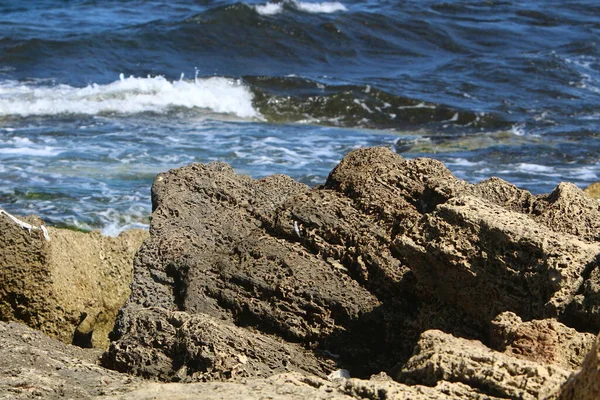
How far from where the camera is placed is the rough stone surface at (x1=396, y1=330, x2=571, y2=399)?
2.38m

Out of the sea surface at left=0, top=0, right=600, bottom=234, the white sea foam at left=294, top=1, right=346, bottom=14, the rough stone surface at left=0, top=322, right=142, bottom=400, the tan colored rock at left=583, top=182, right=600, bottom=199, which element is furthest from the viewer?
A: the white sea foam at left=294, top=1, right=346, bottom=14

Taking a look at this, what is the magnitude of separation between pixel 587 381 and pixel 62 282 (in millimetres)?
2691

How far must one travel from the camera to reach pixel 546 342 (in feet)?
9.03

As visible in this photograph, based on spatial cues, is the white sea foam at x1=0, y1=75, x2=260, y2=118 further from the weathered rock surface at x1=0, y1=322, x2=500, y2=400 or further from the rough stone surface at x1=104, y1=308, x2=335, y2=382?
the weathered rock surface at x1=0, y1=322, x2=500, y2=400

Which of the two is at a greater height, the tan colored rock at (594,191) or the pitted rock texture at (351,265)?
the pitted rock texture at (351,265)

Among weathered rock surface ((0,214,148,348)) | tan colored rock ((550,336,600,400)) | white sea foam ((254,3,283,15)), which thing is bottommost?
weathered rock surface ((0,214,148,348))

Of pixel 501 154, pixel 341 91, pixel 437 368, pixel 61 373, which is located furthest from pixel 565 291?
pixel 341 91

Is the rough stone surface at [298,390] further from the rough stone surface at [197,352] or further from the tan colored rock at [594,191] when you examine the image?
the tan colored rock at [594,191]

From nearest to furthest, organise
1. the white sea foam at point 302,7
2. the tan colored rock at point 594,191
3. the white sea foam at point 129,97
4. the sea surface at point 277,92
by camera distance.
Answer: the tan colored rock at point 594,191 → the sea surface at point 277,92 → the white sea foam at point 129,97 → the white sea foam at point 302,7

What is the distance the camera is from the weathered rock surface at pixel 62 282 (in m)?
4.02

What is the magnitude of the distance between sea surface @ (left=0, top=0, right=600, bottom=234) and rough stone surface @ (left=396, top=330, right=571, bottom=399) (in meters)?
4.57

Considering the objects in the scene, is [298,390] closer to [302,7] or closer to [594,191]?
[594,191]

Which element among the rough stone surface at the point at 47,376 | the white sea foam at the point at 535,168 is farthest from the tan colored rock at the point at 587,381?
the white sea foam at the point at 535,168

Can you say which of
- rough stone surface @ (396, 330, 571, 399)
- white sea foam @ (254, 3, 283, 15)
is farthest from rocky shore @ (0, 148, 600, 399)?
white sea foam @ (254, 3, 283, 15)
